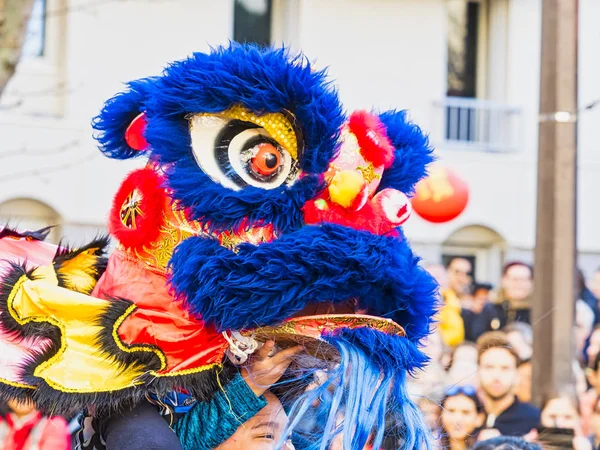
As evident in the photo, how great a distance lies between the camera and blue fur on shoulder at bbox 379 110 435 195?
236 centimetres

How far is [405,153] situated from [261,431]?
71cm

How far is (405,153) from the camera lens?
238cm

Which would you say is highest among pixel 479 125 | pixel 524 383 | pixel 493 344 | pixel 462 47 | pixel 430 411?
pixel 462 47

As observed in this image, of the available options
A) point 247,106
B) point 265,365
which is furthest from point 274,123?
point 265,365

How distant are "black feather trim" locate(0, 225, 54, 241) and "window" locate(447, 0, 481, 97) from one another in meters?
11.1

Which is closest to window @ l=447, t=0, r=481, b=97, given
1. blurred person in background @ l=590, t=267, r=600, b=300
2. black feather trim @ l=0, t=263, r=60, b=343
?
blurred person in background @ l=590, t=267, r=600, b=300

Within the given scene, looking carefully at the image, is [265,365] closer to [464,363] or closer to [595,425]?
[464,363]

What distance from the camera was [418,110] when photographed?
12.8 m

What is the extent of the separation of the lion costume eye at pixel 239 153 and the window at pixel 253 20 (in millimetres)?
10042

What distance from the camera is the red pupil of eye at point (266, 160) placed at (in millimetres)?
2217

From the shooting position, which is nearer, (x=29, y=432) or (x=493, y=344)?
(x=493, y=344)

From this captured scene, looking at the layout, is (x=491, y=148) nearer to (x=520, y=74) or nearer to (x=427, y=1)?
(x=520, y=74)

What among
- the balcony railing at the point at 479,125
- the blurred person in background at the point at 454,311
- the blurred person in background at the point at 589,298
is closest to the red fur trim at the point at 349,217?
the blurred person in background at the point at 454,311

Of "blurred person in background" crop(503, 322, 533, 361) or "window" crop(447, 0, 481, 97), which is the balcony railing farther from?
"blurred person in background" crop(503, 322, 533, 361)
